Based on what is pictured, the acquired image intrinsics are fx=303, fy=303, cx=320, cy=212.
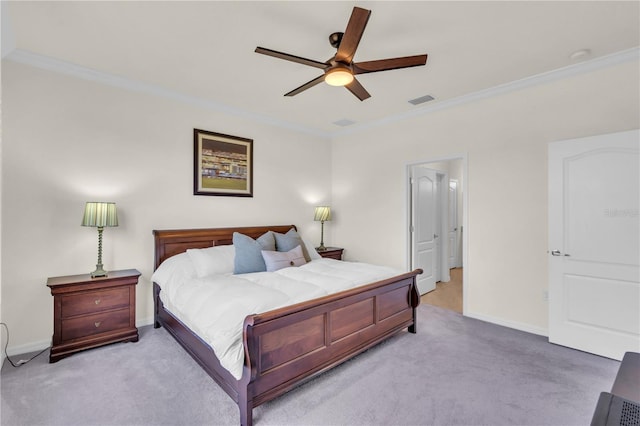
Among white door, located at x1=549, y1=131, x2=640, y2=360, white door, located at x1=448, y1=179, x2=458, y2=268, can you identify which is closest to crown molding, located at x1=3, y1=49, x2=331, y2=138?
white door, located at x1=549, y1=131, x2=640, y2=360

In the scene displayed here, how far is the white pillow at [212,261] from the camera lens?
3.15 metres

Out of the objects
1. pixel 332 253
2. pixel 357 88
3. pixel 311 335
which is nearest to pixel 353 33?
pixel 357 88

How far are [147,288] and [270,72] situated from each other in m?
2.81

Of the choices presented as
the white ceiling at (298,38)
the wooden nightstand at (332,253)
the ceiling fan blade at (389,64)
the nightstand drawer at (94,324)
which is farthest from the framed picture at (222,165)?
the ceiling fan blade at (389,64)

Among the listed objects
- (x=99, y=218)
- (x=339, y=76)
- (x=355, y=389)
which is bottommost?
(x=355, y=389)

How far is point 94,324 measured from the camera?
2.86 m

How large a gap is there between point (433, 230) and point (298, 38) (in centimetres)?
383

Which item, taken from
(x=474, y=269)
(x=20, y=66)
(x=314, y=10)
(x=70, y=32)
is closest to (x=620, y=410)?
(x=314, y=10)

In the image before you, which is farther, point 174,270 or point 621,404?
point 174,270

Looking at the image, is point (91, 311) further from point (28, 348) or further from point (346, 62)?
point (346, 62)

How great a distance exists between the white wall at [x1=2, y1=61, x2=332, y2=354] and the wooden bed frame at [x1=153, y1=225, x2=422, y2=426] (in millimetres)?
600

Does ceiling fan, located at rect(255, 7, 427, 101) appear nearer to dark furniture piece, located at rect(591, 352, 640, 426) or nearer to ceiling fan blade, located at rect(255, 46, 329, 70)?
ceiling fan blade, located at rect(255, 46, 329, 70)

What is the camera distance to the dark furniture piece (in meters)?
0.87

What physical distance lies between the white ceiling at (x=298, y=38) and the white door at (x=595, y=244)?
0.96 m
